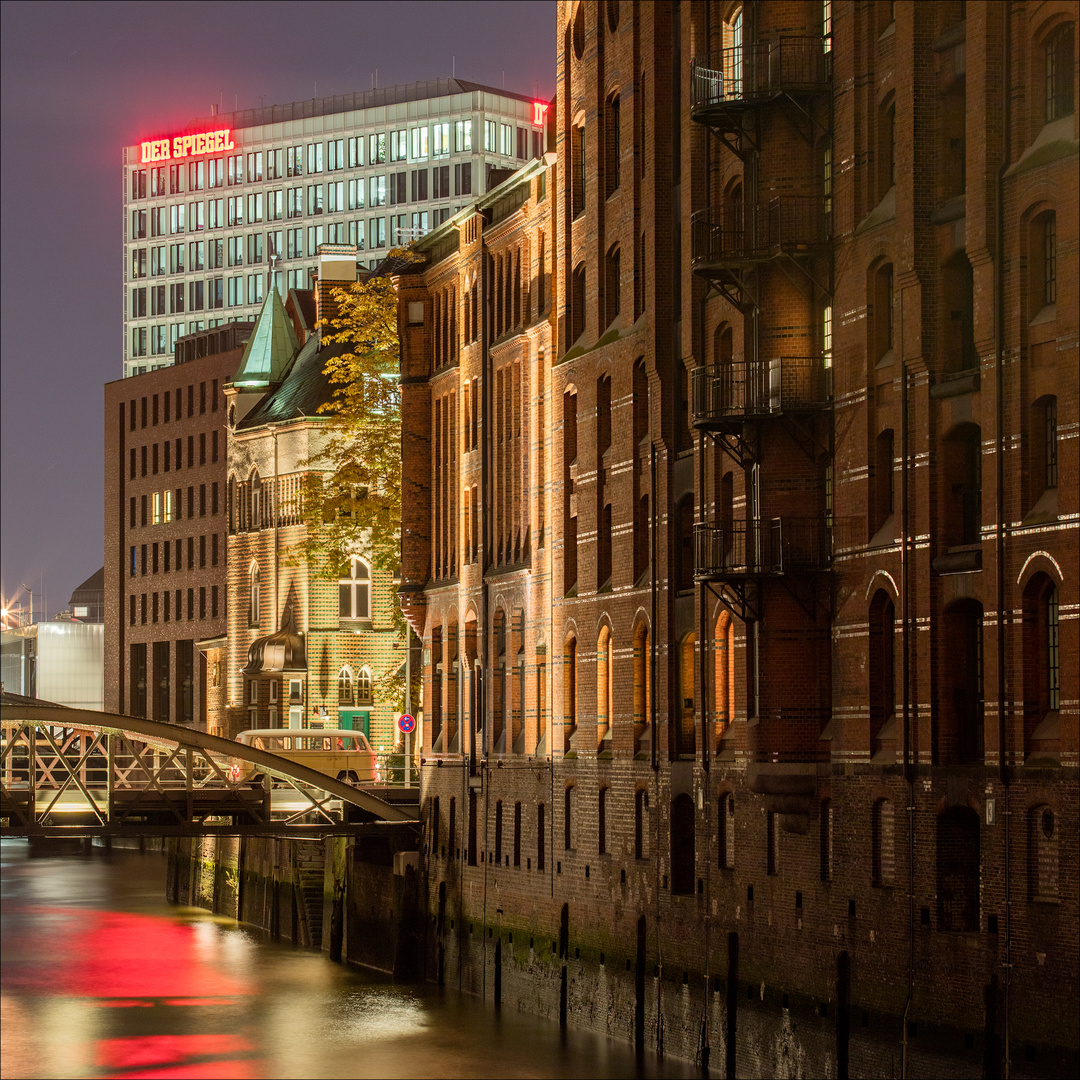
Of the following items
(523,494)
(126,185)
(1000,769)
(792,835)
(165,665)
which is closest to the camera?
(1000,769)

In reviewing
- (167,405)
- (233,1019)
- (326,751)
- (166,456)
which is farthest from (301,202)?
(233,1019)

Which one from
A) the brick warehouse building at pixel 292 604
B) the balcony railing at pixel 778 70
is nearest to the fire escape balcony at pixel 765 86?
the balcony railing at pixel 778 70

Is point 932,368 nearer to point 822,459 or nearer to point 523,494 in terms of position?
point 822,459

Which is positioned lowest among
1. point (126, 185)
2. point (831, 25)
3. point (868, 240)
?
point (868, 240)

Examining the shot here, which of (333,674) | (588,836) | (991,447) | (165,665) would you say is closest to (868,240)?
(991,447)

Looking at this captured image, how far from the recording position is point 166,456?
4518 inches

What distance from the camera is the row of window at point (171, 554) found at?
357ft

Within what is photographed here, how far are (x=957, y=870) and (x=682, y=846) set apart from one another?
31.8 feet

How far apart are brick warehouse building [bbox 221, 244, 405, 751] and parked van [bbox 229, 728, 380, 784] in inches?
245

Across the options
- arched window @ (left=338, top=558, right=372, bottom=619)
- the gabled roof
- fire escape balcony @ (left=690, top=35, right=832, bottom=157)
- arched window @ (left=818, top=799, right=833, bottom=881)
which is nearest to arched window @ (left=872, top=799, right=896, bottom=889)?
arched window @ (left=818, top=799, right=833, bottom=881)

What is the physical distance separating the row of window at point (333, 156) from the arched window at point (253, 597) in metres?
67.2

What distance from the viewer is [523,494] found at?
5300 cm

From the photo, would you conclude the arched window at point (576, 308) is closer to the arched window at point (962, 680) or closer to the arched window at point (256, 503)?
the arched window at point (962, 680)

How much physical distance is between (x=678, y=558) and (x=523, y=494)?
1027cm
